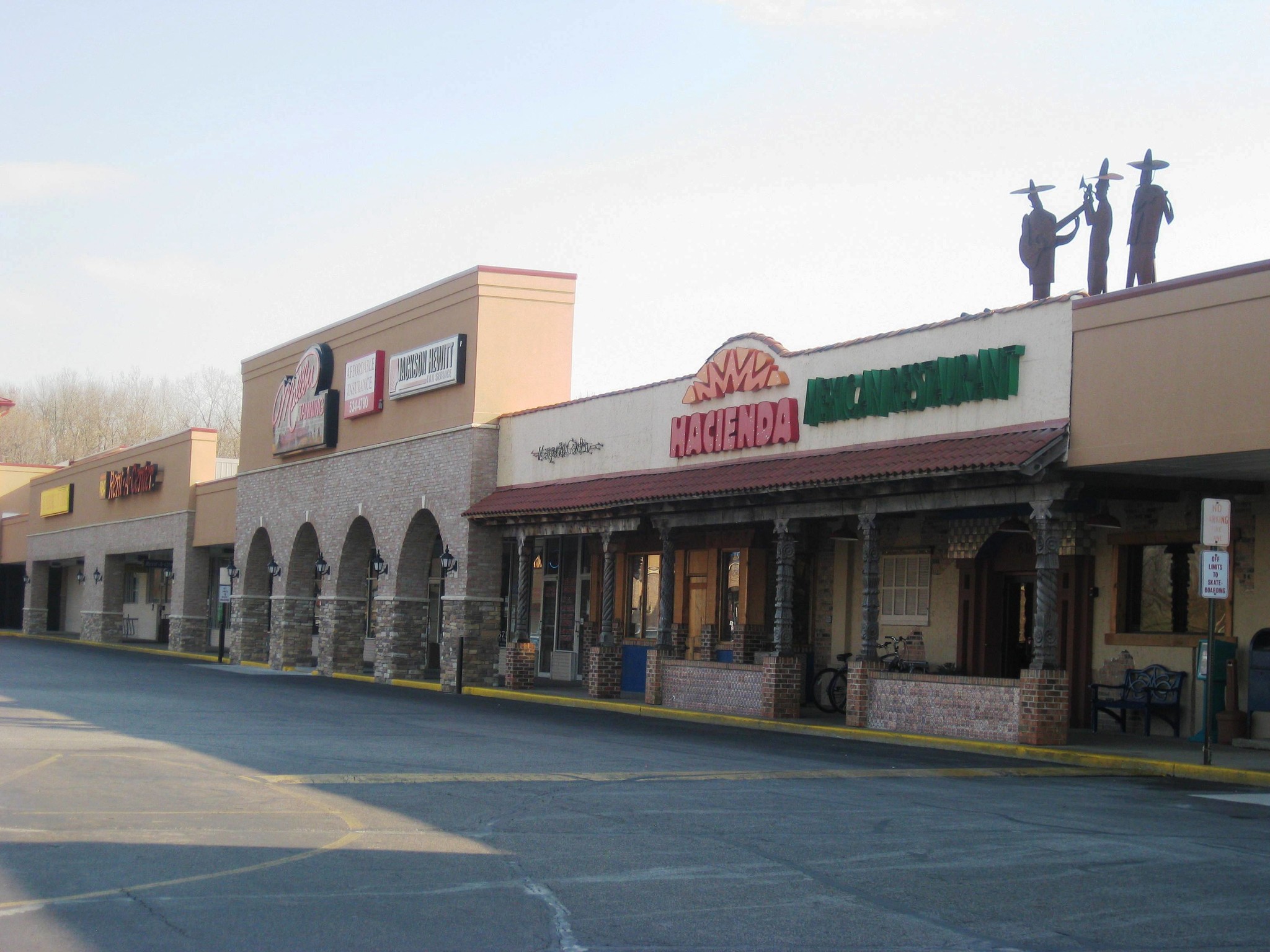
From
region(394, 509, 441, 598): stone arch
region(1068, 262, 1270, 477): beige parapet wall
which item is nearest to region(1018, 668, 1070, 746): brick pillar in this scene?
region(1068, 262, 1270, 477): beige parapet wall

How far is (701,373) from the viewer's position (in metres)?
24.5

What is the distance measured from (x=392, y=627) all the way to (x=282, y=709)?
34.9 feet

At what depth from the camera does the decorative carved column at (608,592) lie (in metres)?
25.7

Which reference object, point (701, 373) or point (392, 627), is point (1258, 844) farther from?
point (392, 627)

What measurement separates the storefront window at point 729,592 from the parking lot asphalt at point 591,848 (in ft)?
33.0

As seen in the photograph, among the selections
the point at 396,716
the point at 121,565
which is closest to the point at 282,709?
the point at 396,716

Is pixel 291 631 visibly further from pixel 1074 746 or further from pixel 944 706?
pixel 1074 746

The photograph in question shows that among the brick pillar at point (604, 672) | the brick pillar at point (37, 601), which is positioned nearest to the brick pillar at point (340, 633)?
the brick pillar at point (604, 672)

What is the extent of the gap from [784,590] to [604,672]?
17.7 ft

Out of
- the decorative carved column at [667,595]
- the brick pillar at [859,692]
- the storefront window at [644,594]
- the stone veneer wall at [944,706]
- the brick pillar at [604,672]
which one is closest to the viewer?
the stone veneer wall at [944,706]

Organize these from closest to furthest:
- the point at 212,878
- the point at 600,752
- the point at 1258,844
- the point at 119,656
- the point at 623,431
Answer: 1. the point at 212,878
2. the point at 1258,844
3. the point at 600,752
4. the point at 623,431
5. the point at 119,656

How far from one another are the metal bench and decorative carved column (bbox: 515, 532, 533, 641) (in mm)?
12450

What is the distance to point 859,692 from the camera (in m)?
20.2

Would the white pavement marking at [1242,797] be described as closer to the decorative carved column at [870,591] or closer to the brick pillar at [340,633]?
the decorative carved column at [870,591]
